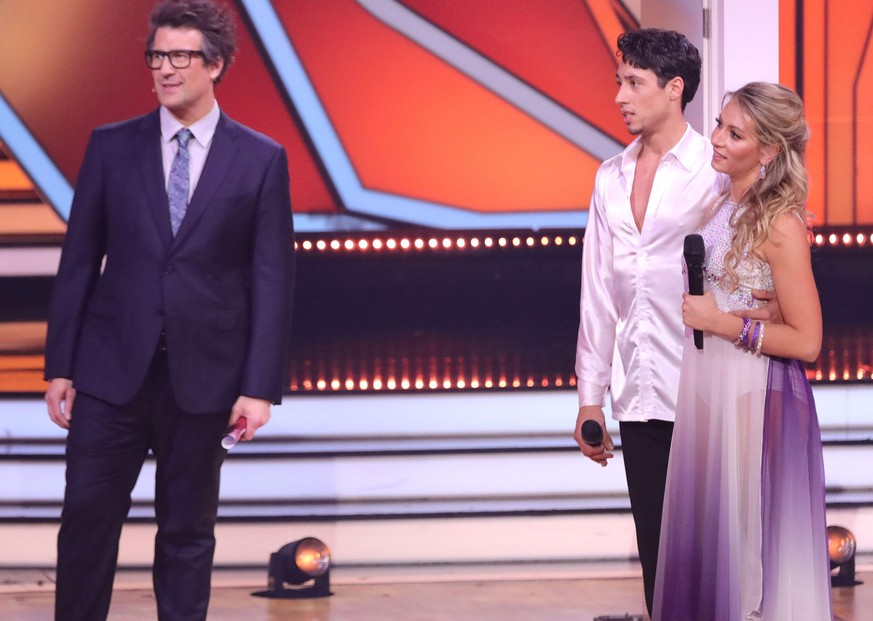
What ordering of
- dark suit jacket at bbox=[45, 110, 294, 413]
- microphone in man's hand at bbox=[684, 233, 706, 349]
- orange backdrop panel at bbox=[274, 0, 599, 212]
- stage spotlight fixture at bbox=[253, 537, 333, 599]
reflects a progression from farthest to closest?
orange backdrop panel at bbox=[274, 0, 599, 212], stage spotlight fixture at bbox=[253, 537, 333, 599], dark suit jacket at bbox=[45, 110, 294, 413], microphone in man's hand at bbox=[684, 233, 706, 349]

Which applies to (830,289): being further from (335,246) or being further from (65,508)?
(65,508)

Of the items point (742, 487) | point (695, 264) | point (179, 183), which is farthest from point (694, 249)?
point (179, 183)

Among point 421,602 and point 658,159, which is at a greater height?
point 658,159

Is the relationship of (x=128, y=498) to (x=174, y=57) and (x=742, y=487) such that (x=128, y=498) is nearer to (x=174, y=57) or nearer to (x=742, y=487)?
(x=174, y=57)

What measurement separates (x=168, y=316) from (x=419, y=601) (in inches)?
63.4

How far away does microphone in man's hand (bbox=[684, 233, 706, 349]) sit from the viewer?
2.49 m

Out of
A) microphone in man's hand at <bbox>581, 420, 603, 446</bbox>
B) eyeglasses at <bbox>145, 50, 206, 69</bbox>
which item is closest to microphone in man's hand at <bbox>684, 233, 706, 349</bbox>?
microphone in man's hand at <bbox>581, 420, 603, 446</bbox>

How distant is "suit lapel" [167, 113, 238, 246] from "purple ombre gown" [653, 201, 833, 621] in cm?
108

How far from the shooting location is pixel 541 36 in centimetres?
474

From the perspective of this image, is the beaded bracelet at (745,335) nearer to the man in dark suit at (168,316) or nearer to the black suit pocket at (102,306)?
the man in dark suit at (168,316)

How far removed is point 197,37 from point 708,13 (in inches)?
86.2

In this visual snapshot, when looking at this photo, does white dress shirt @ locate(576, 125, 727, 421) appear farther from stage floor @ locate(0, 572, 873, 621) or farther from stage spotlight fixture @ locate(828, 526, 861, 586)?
stage spotlight fixture @ locate(828, 526, 861, 586)

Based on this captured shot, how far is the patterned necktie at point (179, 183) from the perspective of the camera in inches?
111

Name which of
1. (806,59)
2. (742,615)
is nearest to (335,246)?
(806,59)
